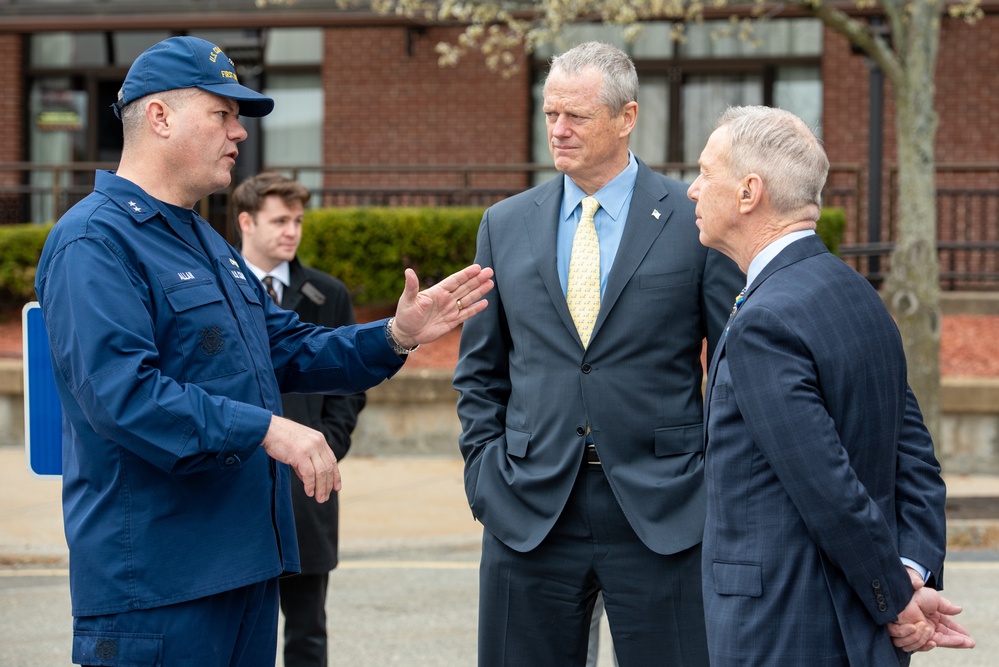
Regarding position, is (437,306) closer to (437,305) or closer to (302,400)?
(437,305)

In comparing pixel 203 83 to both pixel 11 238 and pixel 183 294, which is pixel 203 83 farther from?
pixel 11 238

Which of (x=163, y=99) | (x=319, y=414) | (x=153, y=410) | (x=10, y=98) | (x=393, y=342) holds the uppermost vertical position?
(x=10, y=98)

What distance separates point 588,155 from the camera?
3842 millimetres

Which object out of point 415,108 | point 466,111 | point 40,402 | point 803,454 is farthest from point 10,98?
point 803,454

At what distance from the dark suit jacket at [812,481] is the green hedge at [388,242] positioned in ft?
33.7

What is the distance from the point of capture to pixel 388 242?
43.5ft

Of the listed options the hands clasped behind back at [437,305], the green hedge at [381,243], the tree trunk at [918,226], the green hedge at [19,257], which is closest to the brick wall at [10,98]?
Answer: the green hedge at [19,257]

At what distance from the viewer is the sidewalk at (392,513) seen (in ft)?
26.8

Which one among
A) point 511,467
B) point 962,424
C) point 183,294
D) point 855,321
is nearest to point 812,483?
point 855,321

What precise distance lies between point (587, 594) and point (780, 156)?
1503 mm

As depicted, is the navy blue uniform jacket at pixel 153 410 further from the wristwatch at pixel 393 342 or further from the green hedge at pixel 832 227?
the green hedge at pixel 832 227

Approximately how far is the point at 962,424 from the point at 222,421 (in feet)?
28.5

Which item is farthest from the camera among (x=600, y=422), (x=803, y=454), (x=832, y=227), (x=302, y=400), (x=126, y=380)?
(x=832, y=227)

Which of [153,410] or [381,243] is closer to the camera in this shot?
[153,410]
